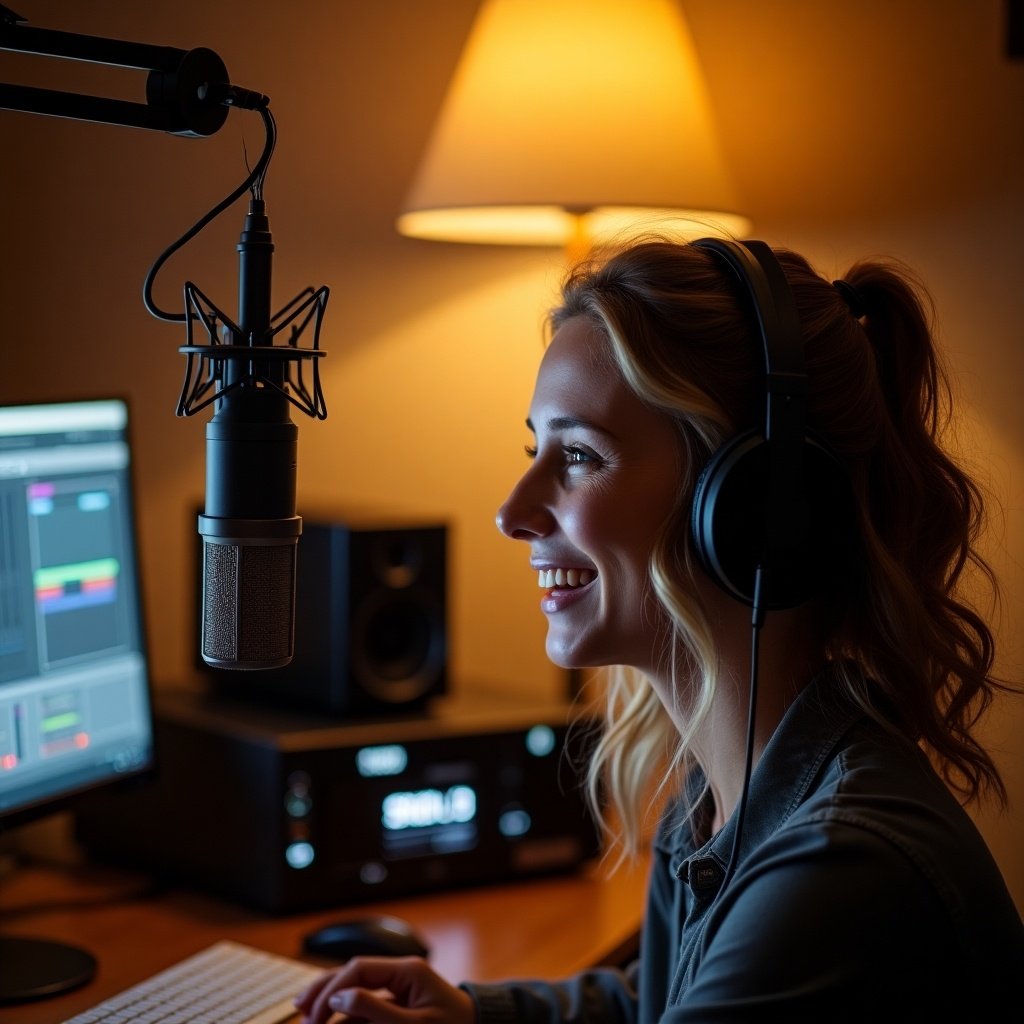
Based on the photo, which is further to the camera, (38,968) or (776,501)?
(38,968)

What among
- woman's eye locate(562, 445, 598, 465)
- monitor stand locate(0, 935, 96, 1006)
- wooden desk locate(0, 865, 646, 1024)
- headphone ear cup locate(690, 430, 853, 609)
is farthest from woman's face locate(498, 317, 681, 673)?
monitor stand locate(0, 935, 96, 1006)

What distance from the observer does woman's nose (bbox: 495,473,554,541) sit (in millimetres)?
1124

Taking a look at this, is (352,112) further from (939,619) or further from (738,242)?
(939,619)

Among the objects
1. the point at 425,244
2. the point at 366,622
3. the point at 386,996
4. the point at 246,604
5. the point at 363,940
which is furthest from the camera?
the point at 425,244

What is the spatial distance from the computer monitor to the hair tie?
2.47 ft

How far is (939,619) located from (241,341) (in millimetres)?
645

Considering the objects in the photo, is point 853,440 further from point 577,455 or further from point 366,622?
point 366,622

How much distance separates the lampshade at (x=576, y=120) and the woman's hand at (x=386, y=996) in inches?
34.0

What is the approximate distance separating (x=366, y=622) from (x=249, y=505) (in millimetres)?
766

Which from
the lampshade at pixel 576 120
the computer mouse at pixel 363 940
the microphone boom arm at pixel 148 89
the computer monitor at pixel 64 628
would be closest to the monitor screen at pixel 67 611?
the computer monitor at pixel 64 628

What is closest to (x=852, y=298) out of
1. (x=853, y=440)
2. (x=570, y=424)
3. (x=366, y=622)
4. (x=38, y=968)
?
(x=853, y=440)

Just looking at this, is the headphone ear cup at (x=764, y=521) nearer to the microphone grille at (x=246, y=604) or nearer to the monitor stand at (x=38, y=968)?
the microphone grille at (x=246, y=604)

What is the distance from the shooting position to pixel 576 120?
5.03ft

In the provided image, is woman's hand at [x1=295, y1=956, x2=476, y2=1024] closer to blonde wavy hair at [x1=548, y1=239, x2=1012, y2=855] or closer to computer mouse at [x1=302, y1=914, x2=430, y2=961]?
computer mouse at [x1=302, y1=914, x2=430, y2=961]
